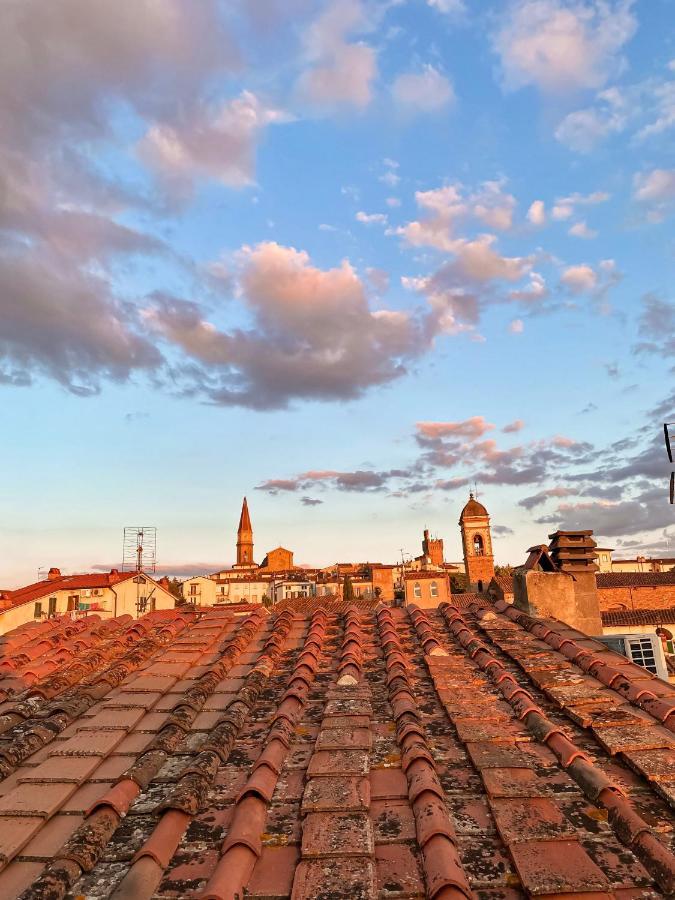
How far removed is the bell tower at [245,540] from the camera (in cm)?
14875

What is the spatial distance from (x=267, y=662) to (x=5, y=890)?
12.3ft

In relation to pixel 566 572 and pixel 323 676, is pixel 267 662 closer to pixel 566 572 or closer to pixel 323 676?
pixel 323 676

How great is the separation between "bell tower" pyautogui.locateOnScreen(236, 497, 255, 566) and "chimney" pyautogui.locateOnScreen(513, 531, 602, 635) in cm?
14105

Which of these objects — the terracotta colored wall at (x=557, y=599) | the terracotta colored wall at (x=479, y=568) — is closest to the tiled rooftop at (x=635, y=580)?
the terracotta colored wall at (x=479, y=568)

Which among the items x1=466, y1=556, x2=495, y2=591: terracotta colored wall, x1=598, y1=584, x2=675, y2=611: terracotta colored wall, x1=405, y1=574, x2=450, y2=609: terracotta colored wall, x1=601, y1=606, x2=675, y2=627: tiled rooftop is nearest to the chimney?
x1=601, y1=606, x2=675, y2=627: tiled rooftop

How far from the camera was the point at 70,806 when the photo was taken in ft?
13.3

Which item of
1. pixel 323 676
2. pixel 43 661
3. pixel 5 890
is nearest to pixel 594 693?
pixel 323 676

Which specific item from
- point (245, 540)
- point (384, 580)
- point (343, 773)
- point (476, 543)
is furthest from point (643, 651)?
point (245, 540)

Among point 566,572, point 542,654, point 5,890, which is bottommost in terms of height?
point 5,890

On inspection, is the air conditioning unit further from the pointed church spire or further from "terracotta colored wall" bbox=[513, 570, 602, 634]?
the pointed church spire

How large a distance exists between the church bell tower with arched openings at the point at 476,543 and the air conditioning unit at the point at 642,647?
75.6 m

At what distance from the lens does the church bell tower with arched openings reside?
84500 millimetres

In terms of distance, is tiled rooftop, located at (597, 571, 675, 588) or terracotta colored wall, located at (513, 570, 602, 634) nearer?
terracotta colored wall, located at (513, 570, 602, 634)

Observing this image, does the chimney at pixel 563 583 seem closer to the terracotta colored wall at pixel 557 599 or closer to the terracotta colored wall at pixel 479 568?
the terracotta colored wall at pixel 557 599
